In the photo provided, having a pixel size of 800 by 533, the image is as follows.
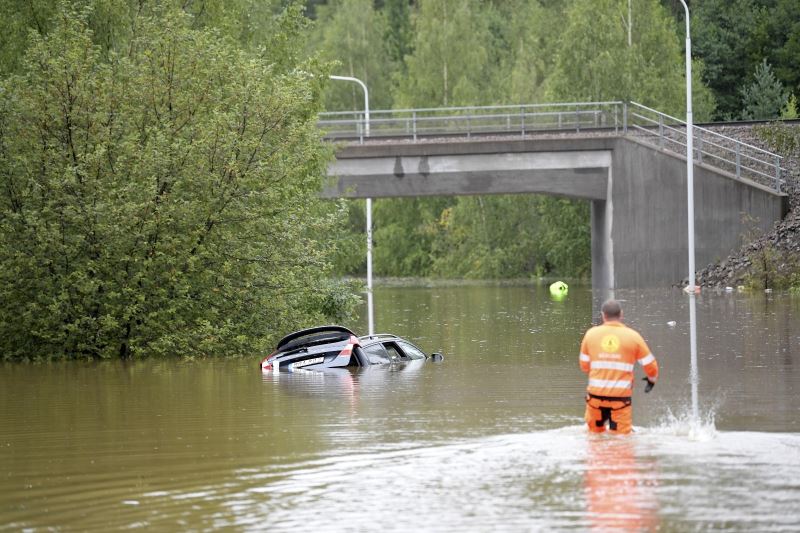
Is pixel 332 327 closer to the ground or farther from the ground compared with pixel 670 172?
closer to the ground

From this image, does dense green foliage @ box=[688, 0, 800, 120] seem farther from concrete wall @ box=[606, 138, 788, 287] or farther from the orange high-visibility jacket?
the orange high-visibility jacket

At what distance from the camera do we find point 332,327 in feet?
76.4

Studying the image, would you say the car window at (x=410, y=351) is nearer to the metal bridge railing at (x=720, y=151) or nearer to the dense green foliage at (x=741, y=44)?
the metal bridge railing at (x=720, y=151)

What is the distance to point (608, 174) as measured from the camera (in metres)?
54.3

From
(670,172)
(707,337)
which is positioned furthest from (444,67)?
(707,337)

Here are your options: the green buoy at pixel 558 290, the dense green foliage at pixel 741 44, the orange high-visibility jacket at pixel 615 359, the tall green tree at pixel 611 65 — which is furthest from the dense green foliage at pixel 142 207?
the dense green foliage at pixel 741 44

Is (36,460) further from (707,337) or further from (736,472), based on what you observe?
(707,337)

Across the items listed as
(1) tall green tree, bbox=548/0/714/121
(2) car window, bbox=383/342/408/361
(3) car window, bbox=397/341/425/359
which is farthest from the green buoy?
(2) car window, bbox=383/342/408/361

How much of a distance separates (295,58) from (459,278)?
4309cm

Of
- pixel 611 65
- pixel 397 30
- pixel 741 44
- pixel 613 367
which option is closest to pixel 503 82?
pixel 741 44

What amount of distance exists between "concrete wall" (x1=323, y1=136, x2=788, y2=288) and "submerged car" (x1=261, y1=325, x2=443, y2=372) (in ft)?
90.9

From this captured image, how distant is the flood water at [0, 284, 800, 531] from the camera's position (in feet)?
34.5

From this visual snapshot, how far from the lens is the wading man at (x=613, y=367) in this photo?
517 inches

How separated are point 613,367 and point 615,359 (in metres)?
0.08
